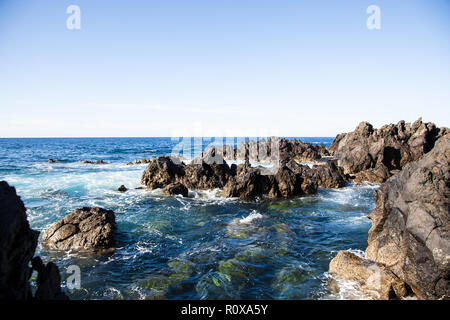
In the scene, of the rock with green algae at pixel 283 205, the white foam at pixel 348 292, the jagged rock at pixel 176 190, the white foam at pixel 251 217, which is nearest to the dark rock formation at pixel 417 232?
the white foam at pixel 348 292

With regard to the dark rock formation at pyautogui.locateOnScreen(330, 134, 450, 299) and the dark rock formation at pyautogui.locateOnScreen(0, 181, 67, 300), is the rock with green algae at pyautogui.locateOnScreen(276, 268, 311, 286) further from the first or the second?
the dark rock formation at pyautogui.locateOnScreen(0, 181, 67, 300)

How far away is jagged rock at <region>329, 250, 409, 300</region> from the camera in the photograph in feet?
26.7

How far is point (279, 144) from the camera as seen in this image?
5100 cm

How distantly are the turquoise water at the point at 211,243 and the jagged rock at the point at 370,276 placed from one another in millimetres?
717

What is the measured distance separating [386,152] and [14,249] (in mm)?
38569

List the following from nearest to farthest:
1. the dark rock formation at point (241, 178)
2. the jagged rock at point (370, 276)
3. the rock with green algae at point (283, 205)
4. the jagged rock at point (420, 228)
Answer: the jagged rock at point (420, 228), the jagged rock at point (370, 276), the rock with green algae at point (283, 205), the dark rock formation at point (241, 178)

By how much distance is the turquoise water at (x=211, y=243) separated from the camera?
9180mm

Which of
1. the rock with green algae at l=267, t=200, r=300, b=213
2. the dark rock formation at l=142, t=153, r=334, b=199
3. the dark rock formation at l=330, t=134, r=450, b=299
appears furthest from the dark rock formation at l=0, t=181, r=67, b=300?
the dark rock formation at l=142, t=153, r=334, b=199

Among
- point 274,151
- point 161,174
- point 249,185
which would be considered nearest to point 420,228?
point 249,185

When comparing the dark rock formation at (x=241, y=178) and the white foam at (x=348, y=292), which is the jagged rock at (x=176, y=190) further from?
the white foam at (x=348, y=292)

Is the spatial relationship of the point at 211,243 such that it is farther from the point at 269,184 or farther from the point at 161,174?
the point at 161,174

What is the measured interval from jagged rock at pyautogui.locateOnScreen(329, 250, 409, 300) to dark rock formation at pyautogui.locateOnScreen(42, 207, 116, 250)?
10.4 meters

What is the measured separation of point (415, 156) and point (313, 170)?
18150 mm
